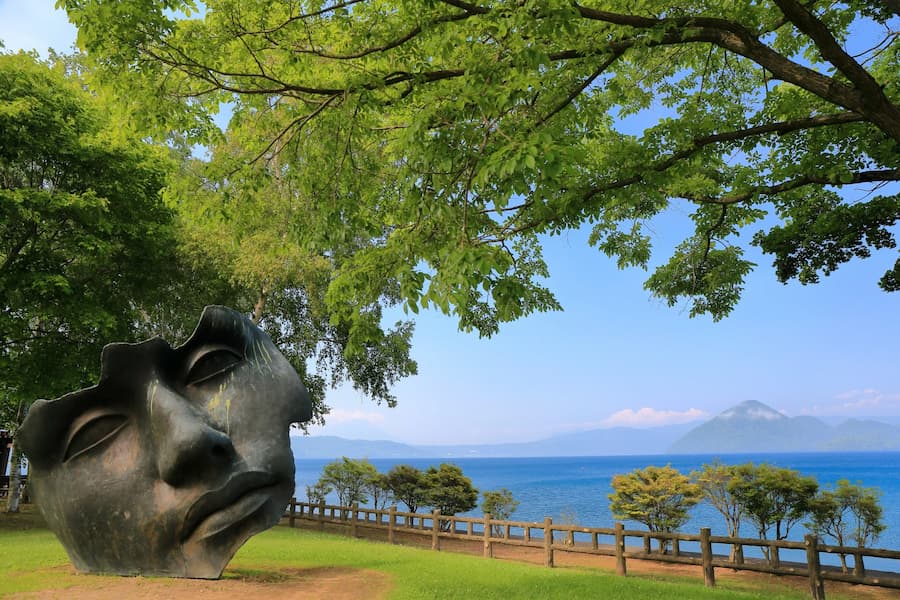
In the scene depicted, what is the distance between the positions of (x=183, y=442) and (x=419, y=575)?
5108mm

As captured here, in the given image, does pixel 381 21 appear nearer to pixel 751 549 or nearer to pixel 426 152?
pixel 426 152

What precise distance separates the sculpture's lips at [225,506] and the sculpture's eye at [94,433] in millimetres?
1560

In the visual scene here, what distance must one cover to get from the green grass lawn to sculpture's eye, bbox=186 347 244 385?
9.04ft

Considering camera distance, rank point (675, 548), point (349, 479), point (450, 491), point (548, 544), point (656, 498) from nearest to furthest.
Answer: point (675, 548) → point (548, 544) → point (656, 498) → point (450, 491) → point (349, 479)

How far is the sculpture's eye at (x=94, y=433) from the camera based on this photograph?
7.93 metres

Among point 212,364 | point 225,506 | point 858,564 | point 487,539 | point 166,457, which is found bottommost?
point 487,539

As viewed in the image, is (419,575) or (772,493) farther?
(772,493)

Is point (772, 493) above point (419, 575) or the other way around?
above

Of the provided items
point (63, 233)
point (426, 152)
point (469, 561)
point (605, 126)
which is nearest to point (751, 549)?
point (469, 561)

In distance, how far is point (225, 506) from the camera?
301 inches

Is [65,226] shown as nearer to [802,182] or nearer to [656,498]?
[802,182]

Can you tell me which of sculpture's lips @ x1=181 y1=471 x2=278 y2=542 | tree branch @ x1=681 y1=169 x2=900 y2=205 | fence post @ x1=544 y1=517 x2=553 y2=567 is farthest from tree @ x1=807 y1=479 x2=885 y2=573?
sculpture's lips @ x1=181 y1=471 x2=278 y2=542

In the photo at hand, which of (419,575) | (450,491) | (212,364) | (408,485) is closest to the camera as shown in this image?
(212,364)

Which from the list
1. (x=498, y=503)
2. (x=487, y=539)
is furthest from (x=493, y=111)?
(x=498, y=503)
